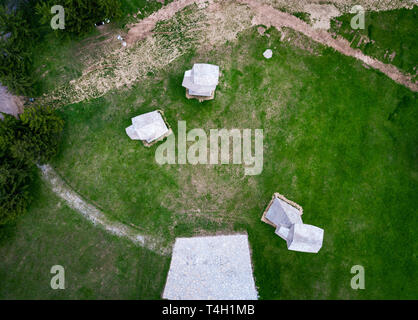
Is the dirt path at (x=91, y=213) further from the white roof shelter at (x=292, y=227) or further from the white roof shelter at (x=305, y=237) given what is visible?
the white roof shelter at (x=305, y=237)

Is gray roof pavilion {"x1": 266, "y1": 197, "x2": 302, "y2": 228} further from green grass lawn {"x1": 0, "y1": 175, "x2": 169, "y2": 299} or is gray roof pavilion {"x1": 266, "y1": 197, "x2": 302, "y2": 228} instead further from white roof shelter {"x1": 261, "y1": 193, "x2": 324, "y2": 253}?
green grass lawn {"x1": 0, "y1": 175, "x2": 169, "y2": 299}

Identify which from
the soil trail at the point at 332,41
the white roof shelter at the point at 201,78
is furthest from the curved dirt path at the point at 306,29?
the white roof shelter at the point at 201,78

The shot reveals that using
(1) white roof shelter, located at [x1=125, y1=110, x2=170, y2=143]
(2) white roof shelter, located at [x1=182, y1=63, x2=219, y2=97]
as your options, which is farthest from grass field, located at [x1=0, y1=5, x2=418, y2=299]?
(2) white roof shelter, located at [x1=182, y1=63, x2=219, y2=97]

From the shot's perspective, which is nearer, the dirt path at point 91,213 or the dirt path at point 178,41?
the dirt path at point 91,213

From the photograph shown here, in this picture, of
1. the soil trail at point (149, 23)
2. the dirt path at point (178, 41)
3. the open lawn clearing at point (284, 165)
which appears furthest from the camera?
the soil trail at point (149, 23)
